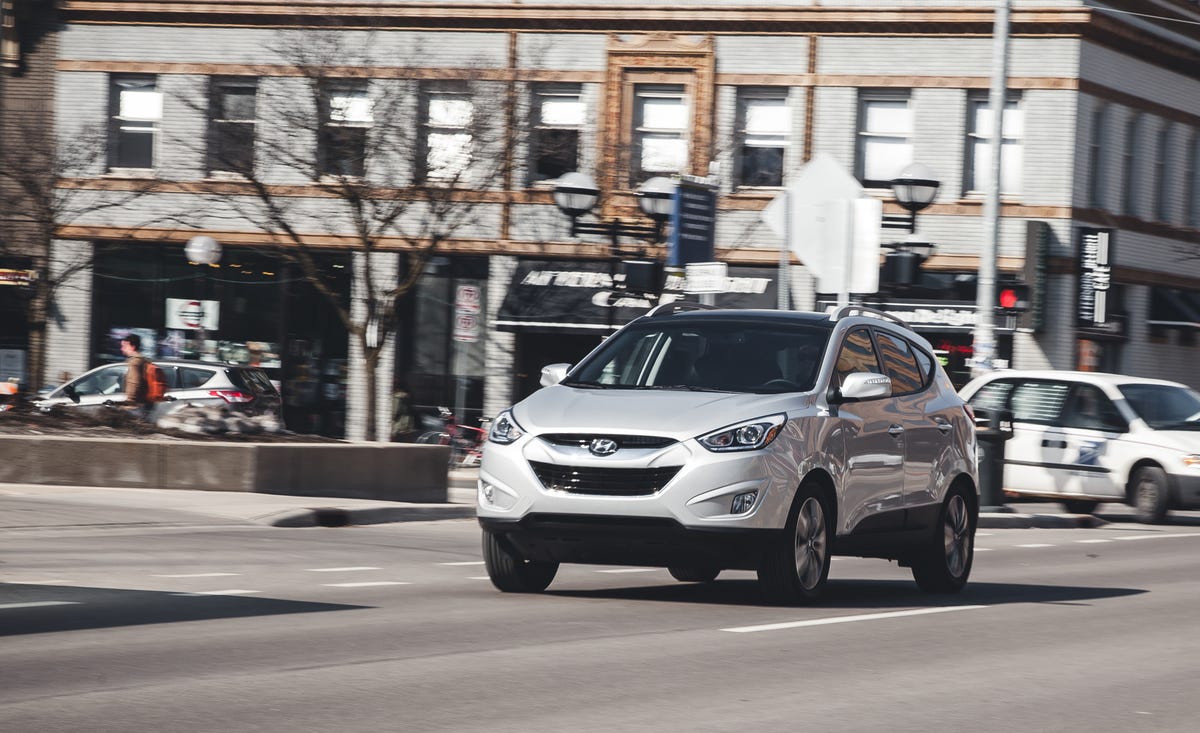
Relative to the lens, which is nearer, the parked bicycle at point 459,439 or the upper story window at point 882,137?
the parked bicycle at point 459,439

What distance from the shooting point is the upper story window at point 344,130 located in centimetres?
3359

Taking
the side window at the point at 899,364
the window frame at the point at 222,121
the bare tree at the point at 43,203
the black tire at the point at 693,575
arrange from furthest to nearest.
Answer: the bare tree at the point at 43,203 → the window frame at the point at 222,121 → the black tire at the point at 693,575 → the side window at the point at 899,364

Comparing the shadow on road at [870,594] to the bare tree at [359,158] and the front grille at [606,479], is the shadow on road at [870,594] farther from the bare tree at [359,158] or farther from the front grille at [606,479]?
the bare tree at [359,158]

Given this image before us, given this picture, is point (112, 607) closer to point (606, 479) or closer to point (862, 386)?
point (606, 479)

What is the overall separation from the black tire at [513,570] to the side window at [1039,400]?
13.1 meters

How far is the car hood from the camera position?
33.3ft

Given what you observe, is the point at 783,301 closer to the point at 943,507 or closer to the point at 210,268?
the point at 943,507

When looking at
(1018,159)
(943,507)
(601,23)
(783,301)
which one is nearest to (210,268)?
(601,23)

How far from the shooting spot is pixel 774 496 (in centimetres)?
1025

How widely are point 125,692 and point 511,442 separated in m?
3.66

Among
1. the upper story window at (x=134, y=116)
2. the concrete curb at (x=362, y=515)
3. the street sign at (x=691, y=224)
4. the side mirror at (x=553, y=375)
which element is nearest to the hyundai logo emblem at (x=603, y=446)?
the side mirror at (x=553, y=375)

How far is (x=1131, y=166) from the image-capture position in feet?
116

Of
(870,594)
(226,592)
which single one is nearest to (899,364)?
(870,594)

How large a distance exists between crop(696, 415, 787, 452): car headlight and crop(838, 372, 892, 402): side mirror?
2.51 feet
